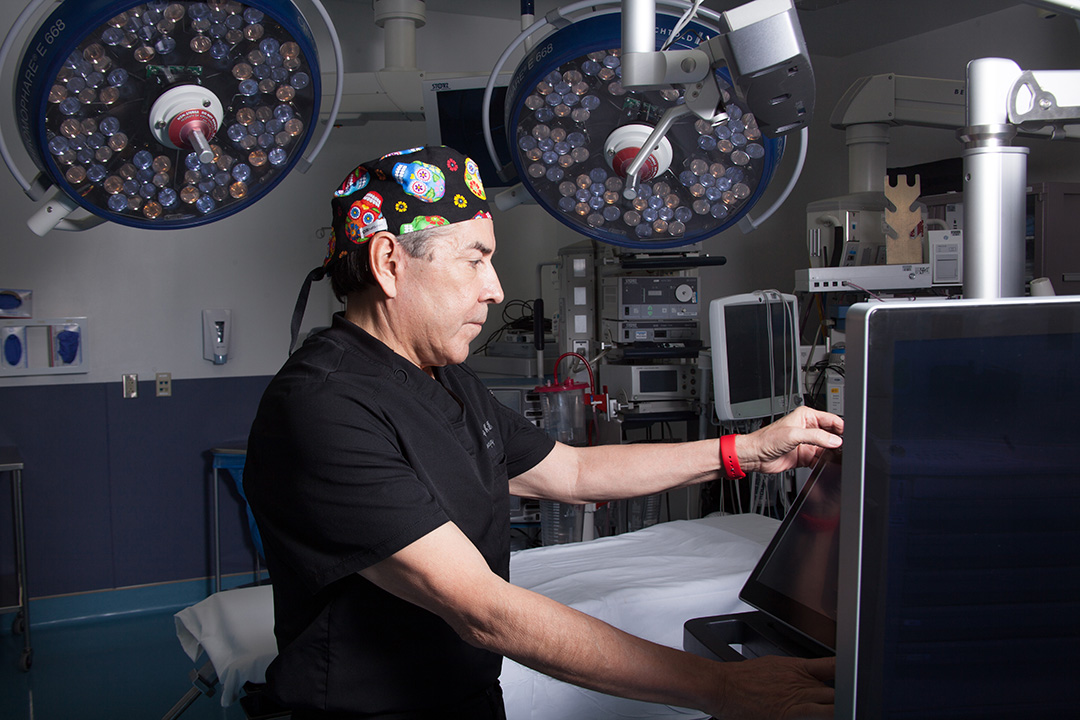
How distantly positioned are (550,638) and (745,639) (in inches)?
17.9

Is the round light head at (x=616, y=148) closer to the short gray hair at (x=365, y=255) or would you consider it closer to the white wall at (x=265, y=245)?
the short gray hair at (x=365, y=255)

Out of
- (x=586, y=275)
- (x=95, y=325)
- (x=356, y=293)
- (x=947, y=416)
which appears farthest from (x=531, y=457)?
(x=95, y=325)

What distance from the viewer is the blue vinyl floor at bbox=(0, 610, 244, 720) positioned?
2874 millimetres

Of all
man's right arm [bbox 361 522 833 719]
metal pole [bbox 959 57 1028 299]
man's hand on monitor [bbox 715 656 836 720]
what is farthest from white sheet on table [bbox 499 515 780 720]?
metal pole [bbox 959 57 1028 299]

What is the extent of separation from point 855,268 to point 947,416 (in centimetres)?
255

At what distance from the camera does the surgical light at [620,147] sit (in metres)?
1.14

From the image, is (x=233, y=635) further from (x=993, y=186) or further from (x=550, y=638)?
(x=993, y=186)

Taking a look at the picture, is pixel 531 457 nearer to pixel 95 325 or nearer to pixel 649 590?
pixel 649 590

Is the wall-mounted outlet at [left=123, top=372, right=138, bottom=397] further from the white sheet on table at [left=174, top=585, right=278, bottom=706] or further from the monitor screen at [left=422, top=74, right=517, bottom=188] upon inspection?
the monitor screen at [left=422, top=74, right=517, bottom=188]

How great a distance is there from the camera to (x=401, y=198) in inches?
45.9

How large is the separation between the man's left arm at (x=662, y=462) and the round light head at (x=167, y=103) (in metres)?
0.73

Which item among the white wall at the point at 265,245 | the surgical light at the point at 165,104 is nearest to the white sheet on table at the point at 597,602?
the surgical light at the point at 165,104

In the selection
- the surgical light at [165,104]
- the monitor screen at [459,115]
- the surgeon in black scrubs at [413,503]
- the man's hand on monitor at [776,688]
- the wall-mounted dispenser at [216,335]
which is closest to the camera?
the man's hand on monitor at [776,688]

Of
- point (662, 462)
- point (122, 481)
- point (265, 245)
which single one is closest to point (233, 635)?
point (662, 462)
